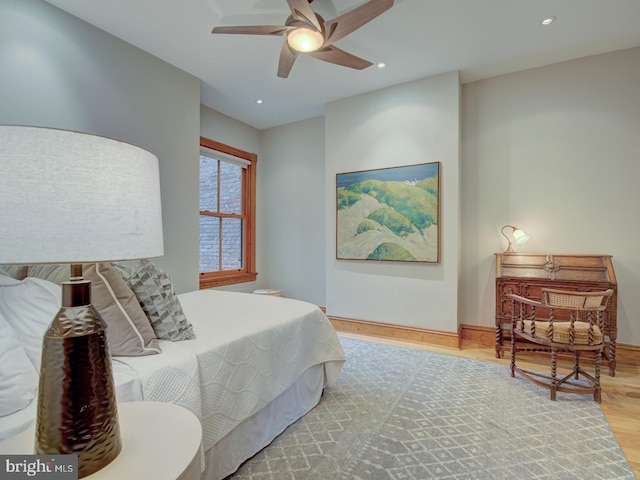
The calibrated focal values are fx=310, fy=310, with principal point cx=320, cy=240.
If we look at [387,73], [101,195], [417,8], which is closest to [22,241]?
[101,195]

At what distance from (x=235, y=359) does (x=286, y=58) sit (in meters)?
2.25

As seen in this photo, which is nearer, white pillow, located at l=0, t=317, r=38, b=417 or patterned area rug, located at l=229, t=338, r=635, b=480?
white pillow, located at l=0, t=317, r=38, b=417

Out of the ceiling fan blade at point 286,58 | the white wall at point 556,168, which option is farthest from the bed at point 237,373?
the white wall at point 556,168

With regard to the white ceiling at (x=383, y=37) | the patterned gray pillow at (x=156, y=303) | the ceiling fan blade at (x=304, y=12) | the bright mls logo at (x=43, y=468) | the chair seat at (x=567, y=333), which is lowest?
the chair seat at (x=567, y=333)

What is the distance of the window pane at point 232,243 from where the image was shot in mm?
4570

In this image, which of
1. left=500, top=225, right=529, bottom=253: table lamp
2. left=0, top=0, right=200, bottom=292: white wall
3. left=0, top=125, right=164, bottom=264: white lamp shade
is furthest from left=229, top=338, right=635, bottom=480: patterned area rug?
left=0, top=0, right=200, bottom=292: white wall

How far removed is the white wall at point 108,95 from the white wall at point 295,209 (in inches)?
62.9

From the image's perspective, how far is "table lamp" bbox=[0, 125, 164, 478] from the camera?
1.69 ft

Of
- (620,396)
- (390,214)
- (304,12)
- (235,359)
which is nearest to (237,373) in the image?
(235,359)

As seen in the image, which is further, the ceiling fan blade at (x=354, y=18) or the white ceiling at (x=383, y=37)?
the white ceiling at (x=383, y=37)

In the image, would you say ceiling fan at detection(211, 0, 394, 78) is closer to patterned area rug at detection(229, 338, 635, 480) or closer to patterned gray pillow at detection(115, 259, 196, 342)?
patterned gray pillow at detection(115, 259, 196, 342)

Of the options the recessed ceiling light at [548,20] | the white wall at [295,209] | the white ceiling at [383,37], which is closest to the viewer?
the white ceiling at [383,37]

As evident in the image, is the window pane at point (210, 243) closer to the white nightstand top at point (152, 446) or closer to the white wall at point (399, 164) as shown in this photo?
the white wall at point (399, 164)

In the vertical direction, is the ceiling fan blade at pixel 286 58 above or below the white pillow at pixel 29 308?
above
